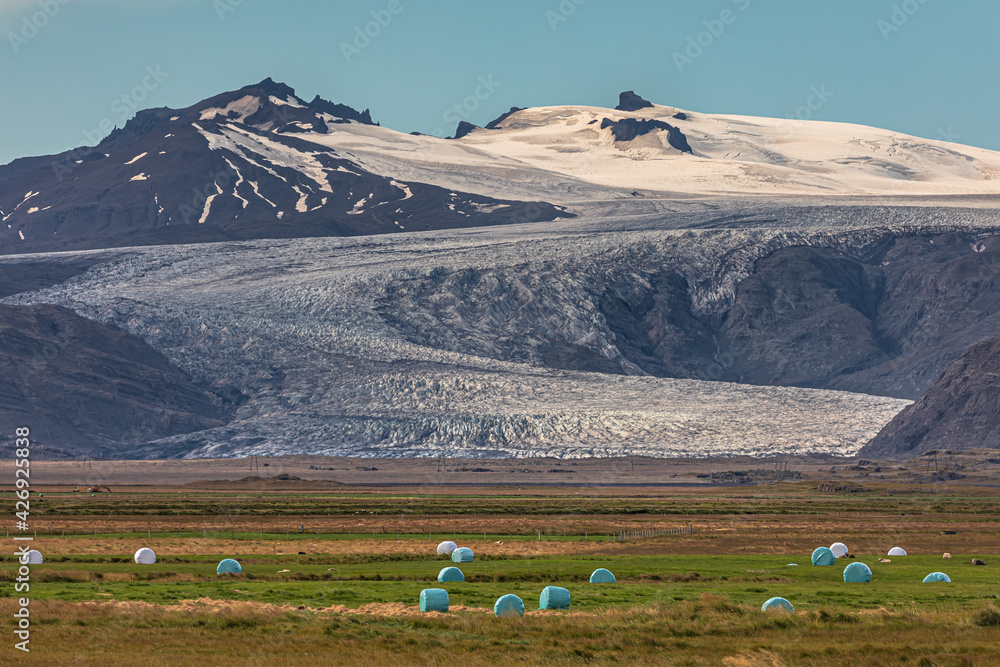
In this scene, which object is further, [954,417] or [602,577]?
[954,417]

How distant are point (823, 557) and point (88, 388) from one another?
111 metres

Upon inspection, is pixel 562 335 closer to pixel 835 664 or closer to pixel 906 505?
pixel 906 505

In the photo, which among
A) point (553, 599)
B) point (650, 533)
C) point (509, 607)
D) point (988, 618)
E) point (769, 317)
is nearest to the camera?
point (988, 618)

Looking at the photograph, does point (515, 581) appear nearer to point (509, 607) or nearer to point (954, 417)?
point (509, 607)

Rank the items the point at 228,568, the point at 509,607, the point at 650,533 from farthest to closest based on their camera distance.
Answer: the point at 650,533
the point at 228,568
the point at 509,607

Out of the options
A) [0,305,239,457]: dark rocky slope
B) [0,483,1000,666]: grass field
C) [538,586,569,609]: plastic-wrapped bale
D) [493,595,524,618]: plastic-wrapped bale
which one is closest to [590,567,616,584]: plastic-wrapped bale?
[0,483,1000,666]: grass field

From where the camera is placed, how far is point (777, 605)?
24.9 m

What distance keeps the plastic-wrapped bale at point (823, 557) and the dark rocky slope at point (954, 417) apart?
81.8 metres

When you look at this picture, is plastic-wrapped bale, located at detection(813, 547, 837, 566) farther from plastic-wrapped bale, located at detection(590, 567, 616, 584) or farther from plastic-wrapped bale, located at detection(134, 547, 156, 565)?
plastic-wrapped bale, located at detection(134, 547, 156, 565)

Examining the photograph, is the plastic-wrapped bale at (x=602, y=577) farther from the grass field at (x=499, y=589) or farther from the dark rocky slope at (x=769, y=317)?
the dark rocky slope at (x=769, y=317)

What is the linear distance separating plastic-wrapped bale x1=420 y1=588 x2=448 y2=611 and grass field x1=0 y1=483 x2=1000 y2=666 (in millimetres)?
376

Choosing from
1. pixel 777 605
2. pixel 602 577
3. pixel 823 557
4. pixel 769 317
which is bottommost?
pixel 823 557

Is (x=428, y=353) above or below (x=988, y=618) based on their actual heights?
above

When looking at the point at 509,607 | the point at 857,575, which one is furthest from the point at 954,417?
the point at 509,607
